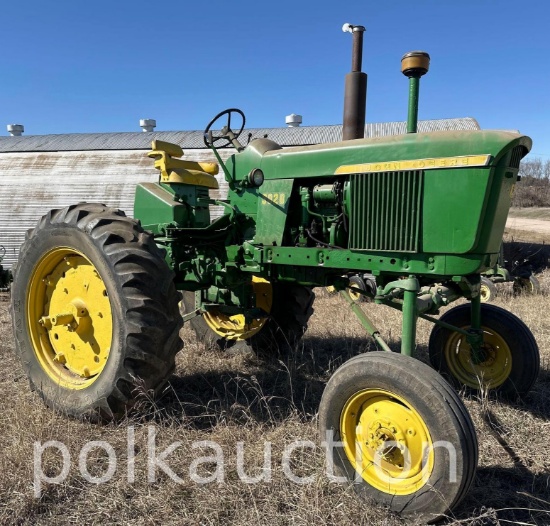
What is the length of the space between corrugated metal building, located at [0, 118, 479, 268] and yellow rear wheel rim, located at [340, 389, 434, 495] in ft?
23.6

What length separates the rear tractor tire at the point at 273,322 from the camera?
4.36m

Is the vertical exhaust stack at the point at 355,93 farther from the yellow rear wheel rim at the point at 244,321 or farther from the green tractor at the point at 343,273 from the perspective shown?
the yellow rear wheel rim at the point at 244,321

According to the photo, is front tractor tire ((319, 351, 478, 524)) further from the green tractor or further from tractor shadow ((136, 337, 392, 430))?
tractor shadow ((136, 337, 392, 430))

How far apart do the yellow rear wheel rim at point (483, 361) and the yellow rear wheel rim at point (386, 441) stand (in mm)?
1343

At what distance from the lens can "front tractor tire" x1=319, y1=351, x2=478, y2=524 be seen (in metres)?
2.07

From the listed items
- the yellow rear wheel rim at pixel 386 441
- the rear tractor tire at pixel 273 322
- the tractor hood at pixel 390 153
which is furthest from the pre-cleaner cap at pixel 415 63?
the rear tractor tire at pixel 273 322

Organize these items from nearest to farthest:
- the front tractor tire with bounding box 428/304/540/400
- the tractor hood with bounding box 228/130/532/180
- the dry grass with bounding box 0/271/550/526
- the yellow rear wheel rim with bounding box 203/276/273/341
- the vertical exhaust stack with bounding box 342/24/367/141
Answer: the dry grass with bounding box 0/271/550/526
the tractor hood with bounding box 228/130/532/180
the front tractor tire with bounding box 428/304/540/400
the vertical exhaust stack with bounding box 342/24/367/141
the yellow rear wheel rim with bounding box 203/276/273/341

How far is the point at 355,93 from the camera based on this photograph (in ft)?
12.4

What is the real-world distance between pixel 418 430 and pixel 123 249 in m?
1.93

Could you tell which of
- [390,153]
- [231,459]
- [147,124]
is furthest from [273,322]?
[147,124]

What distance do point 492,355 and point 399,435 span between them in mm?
1665

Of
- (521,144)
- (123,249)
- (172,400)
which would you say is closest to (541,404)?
(521,144)

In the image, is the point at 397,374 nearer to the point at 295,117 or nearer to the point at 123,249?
the point at 123,249

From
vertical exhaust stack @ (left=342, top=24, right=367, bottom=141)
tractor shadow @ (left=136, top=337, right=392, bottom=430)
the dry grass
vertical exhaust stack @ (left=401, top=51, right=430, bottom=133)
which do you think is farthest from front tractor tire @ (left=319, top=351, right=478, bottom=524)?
vertical exhaust stack @ (left=342, top=24, right=367, bottom=141)
